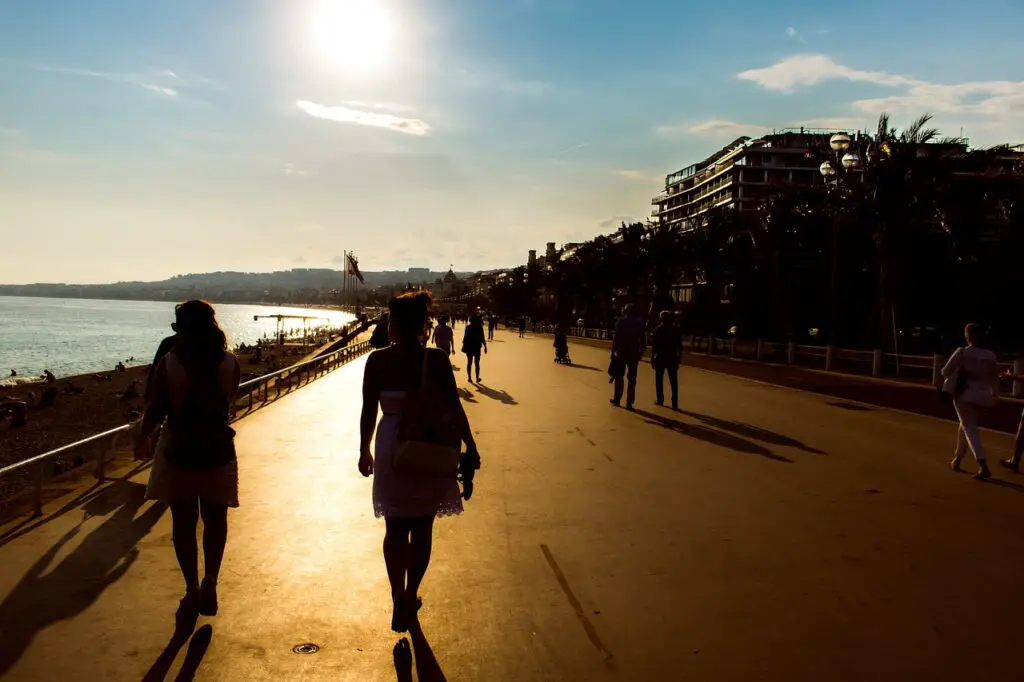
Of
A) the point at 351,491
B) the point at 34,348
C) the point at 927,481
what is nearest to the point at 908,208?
the point at 927,481

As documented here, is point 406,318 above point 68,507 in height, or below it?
above

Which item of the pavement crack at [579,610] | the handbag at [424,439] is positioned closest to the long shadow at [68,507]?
the handbag at [424,439]

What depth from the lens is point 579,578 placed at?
16.9 feet

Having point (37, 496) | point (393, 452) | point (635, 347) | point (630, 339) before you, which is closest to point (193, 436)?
point (393, 452)

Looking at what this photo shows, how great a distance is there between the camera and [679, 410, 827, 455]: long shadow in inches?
432

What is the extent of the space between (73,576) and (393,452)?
2.56m

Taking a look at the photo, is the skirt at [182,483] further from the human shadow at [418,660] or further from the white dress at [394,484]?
the human shadow at [418,660]

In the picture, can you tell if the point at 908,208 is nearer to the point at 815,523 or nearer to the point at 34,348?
the point at 815,523

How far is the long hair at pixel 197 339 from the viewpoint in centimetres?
438

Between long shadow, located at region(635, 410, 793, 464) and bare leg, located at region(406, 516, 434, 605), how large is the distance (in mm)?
6550

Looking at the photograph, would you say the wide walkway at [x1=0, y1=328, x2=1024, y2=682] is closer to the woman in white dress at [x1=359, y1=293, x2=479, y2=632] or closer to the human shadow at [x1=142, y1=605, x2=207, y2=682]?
the human shadow at [x1=142, y1=605, x2=207, y2=682]

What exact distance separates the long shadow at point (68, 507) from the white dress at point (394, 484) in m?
3.51

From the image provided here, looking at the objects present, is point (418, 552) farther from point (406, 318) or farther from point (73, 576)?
point (73, 576)

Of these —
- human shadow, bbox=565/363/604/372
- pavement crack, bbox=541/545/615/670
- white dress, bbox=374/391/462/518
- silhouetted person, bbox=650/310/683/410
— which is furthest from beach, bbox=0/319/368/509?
white dress, bbox=374/391/462/518
